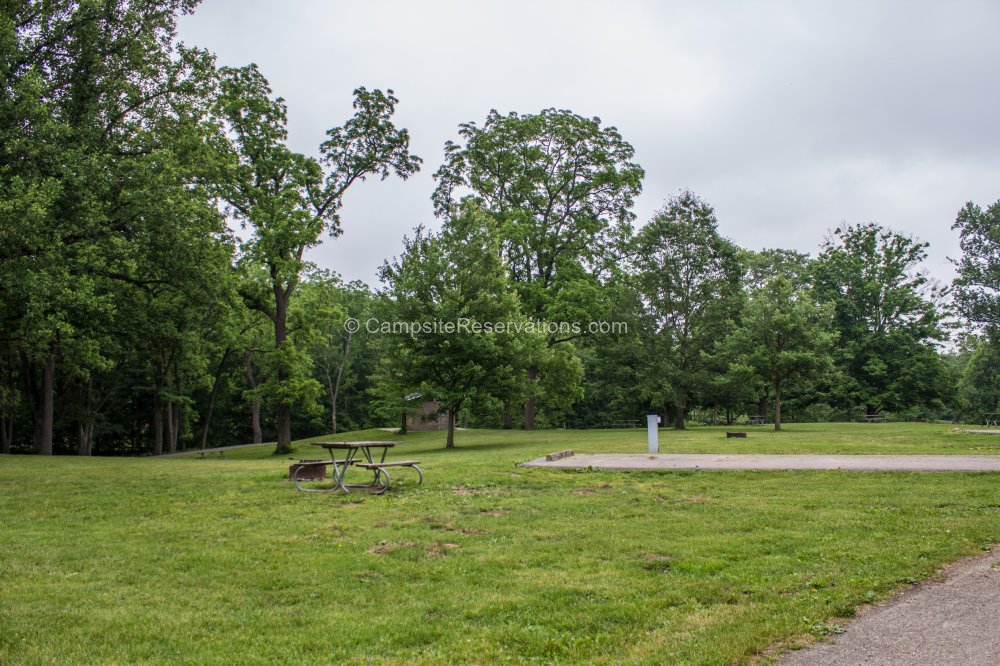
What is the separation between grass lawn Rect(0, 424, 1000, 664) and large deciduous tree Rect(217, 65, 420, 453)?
54.8ft

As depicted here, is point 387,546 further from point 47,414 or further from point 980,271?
point 980,271

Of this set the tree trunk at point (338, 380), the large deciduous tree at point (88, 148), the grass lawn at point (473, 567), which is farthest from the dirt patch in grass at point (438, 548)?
the tree trunk at point (338, 380)

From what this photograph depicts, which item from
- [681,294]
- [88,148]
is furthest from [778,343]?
[88,148]

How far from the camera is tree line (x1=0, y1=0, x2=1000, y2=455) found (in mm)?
15742

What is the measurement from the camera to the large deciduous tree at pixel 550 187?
36.1 meters

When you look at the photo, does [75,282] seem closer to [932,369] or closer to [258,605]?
[258,605]

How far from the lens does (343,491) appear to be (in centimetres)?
1111

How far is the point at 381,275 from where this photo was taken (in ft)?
145

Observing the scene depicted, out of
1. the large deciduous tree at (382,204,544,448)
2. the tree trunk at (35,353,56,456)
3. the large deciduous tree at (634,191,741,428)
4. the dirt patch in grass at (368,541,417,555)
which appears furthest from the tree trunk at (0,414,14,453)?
the dirt patch in grass at (368,541,417,555)

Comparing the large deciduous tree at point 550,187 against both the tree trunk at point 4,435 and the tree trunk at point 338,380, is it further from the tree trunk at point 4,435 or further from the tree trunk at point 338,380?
the tree trunk at point 4,435

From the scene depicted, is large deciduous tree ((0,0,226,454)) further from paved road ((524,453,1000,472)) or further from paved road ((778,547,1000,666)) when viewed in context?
paved road ((778,547,1000,666))

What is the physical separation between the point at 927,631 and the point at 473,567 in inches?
134

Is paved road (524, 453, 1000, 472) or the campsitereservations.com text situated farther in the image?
the campsitereservations.com text

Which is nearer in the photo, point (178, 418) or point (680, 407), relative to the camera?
point (680, 407)
